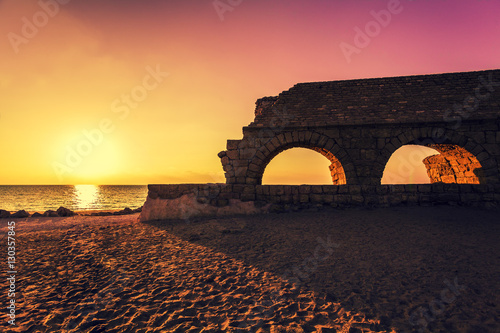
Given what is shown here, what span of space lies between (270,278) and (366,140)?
693cm

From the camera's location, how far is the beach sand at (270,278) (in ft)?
8.92

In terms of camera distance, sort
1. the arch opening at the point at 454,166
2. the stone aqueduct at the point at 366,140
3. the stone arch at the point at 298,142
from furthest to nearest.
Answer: the arch opening at the point at 454,166 < the stone arch at the point at 298,142 < the stone aqueduct at the point at 366,140

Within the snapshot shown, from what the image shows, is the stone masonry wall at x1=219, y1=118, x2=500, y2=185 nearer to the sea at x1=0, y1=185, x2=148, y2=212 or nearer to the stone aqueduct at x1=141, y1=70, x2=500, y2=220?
the stone aqueduct at x1=141, y1=70, x2=500, y2=220

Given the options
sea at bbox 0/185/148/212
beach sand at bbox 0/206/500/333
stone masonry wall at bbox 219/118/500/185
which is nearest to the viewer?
beach sand at bbox 0/206/500/333

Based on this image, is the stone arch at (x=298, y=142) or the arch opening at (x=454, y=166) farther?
the arch opening at (x=454, y=166)

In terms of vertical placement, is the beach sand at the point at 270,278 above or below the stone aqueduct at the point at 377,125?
below

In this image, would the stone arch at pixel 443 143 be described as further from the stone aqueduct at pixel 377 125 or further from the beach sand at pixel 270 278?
the beach sand at pixel 270 278

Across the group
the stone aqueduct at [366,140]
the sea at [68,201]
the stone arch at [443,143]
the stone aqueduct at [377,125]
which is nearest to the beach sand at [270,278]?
the stone aqueduct at [366,140]

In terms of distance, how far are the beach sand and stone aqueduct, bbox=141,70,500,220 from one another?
1652 millimetres

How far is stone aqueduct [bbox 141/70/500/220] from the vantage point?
8.12 metres

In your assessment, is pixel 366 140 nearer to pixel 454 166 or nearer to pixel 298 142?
pixel 298 142

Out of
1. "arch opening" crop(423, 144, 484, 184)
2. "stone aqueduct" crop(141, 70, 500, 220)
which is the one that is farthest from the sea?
"arch opening" crop(423, 144, 484, 184)

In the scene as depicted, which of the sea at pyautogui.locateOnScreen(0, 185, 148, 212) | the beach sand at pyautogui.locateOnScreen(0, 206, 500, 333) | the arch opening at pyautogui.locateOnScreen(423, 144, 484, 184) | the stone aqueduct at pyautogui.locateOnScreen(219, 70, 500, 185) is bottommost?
the sea at pyautogui.locateOnScreen(0, 185, 148, 212)

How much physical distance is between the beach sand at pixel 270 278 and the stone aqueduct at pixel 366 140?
1.65 meters
